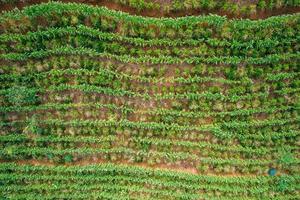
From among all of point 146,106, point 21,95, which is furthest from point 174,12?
point 21,95

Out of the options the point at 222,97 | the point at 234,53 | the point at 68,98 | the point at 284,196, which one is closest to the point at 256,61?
the point at 234,53

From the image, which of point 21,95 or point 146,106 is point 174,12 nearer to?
point 146,106

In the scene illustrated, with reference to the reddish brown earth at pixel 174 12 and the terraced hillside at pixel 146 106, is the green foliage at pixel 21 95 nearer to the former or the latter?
the terraced hillside at pixel 146 106

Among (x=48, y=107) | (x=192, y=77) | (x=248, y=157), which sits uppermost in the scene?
(x=192, y=77)

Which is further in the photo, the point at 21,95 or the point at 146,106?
the point at 146,106

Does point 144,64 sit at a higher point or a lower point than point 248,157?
higher

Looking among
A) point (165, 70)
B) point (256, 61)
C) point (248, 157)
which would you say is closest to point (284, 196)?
point (248, 157)

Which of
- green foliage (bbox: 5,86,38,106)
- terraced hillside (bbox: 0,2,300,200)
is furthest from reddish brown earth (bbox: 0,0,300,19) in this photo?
green foliage (bbox: 5,86,38,106)

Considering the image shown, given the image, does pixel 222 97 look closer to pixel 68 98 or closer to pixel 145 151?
pixel 145 151
